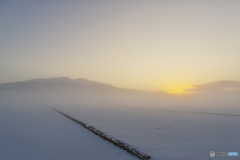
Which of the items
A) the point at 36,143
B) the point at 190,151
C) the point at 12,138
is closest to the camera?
the point at 190,151

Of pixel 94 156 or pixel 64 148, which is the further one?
pixel 64 148

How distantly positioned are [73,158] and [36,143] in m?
4.50

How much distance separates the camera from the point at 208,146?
11594 millimetres

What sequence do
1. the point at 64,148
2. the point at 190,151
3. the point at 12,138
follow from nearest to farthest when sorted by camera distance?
the point at 190,151 → the point at 64,148 → the point at 12,138

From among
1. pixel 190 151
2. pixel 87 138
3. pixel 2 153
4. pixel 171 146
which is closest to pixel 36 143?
pixel 2 153

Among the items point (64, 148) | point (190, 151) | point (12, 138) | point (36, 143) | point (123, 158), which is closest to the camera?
point (123, 158)

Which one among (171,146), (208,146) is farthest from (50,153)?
(208,146)

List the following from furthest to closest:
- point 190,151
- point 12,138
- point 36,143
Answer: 1. point 12,138
2. point 36,143
3. point 190,151

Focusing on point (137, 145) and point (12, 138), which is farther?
point (12, 138)

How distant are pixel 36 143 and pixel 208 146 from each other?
11484 millimetres

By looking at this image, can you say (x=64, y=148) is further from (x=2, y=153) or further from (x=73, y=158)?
(x=2, y=153)

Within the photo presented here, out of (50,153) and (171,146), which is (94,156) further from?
(171,146)

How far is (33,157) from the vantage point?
9930mm

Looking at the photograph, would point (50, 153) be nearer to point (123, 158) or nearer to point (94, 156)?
point (94, 156)
